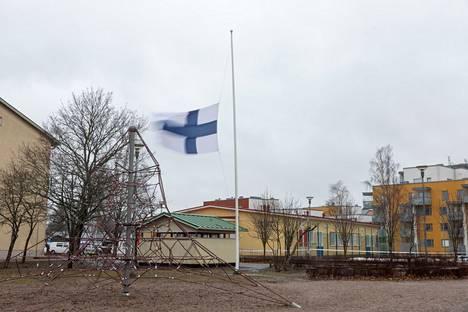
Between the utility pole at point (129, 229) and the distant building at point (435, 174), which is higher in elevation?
the distant building at point (435, 174)

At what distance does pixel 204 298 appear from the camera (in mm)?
13789

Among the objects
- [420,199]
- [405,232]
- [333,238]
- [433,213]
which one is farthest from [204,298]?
[433,213]

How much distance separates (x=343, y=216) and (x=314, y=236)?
4.15 meters

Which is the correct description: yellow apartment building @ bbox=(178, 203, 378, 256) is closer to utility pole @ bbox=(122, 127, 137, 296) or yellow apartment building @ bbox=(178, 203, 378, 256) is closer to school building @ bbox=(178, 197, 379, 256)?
school building @ bbox=(178, 197, 379, 256)

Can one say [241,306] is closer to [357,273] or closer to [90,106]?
[357,273]

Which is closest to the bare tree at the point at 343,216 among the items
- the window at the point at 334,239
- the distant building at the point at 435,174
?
the window at the point at 334,239

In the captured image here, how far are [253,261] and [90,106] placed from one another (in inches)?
779

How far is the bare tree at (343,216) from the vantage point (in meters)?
47.3

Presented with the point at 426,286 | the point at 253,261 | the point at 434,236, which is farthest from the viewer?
the point at 434,236

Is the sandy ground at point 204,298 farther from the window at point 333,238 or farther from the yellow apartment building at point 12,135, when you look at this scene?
the window at point 333,238

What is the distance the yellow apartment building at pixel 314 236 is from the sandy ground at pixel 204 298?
65.8ft

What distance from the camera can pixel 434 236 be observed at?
68188 millimetres

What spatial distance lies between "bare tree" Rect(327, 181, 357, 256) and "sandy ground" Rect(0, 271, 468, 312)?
93.8 ft

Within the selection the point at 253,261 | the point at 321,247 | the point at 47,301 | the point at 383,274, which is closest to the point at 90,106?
the point at 47,301
